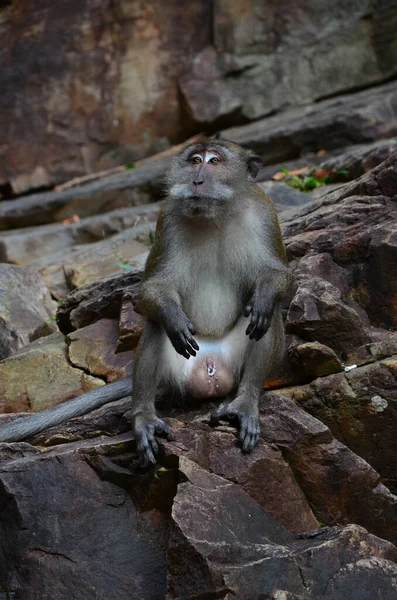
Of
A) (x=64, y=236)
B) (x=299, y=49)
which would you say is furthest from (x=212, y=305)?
(x=299, y=49)

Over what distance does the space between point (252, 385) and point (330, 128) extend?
6.98 meters

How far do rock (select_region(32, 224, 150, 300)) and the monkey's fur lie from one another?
10.0ft

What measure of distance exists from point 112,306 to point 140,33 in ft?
23.4

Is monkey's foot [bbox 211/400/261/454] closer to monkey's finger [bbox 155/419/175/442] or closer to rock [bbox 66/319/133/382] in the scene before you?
monkey's finger [bbox 155/419/175/442]

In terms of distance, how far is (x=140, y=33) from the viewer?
12.6 metres

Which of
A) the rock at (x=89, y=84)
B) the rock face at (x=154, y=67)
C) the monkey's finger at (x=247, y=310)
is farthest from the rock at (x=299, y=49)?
the monkey's finger at (x=247, y=310)

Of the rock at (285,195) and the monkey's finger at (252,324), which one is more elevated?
the monkey's finger at (252,324)

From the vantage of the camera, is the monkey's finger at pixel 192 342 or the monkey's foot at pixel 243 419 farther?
the monkey's finger at pixel 192 342

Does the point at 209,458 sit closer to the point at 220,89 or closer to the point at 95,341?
the point at 95,341

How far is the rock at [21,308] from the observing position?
23.0ft

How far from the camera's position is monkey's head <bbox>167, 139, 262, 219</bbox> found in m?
4.80

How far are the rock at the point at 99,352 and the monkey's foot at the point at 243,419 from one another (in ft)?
5.42

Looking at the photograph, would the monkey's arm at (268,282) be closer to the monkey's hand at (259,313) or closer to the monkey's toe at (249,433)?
the monkey's hand at (259,313)

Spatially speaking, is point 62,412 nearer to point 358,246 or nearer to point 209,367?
point 209,367
